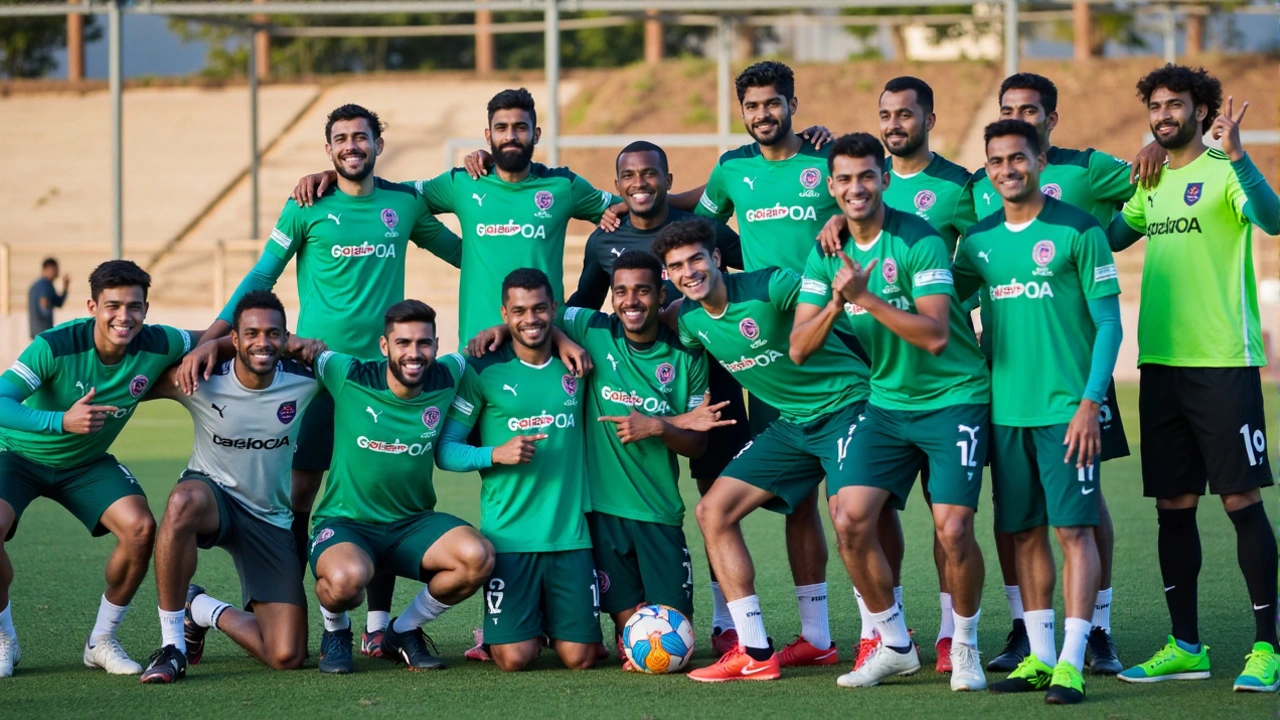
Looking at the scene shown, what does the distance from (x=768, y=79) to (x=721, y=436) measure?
1.69 meters

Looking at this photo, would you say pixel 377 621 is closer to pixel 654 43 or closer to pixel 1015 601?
pixel 1015 601

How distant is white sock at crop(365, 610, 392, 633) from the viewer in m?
6.68

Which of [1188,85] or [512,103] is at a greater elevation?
[512,103]

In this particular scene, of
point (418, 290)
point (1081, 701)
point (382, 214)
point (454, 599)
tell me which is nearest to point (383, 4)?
point (418, 290)

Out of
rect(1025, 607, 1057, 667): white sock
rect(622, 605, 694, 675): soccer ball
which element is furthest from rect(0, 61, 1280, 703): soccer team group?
rect(622, 605, 694, 675): soccer ball

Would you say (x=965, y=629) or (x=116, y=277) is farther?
(x=116, y=277)

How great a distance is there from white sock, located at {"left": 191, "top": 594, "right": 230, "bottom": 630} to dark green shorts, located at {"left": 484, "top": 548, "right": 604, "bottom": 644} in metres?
1.19

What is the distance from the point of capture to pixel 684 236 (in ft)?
20.2

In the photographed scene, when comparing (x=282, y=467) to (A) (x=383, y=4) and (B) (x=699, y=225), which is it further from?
(A) (x=383, y=4)

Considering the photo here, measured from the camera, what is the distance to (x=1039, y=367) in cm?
566

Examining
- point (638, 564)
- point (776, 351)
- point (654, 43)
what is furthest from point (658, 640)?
point (654, 43)

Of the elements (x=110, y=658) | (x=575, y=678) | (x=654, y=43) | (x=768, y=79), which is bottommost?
(x=575, y=678)

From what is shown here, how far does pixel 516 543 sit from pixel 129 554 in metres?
1.67

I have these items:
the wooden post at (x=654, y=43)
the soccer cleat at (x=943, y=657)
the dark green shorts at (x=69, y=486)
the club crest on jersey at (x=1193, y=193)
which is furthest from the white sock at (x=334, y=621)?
the wooden post at (x=654, y=43)
